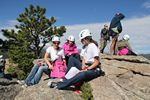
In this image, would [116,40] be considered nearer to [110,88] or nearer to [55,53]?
[55,53]

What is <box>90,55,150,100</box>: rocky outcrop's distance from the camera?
9.46 meters

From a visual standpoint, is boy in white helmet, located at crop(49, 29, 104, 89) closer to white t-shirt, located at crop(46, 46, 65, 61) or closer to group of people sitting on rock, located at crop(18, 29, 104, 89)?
group of people sitting on rock, located at crop(18, 29, 104, 89)

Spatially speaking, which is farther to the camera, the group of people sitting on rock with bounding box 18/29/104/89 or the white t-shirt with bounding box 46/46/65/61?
the white t-shirt with bounding box 46/46/65/61

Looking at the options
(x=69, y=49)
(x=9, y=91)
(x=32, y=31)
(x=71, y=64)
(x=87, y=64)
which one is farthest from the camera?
(x=32, y=31)

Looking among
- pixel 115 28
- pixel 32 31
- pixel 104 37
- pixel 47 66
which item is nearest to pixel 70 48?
pixel 47 66

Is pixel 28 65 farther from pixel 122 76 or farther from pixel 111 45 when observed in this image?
pixel 122 76

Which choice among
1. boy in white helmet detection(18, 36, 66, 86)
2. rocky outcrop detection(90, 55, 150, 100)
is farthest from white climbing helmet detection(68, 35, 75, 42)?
rocky outcrop detection(90, 55, 150, 100)

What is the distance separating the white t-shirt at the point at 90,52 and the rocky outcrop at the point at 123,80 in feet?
2.17

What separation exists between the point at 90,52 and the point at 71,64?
1.11 m

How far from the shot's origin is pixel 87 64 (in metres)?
10.3

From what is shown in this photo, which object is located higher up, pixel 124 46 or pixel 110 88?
pixel 124 46

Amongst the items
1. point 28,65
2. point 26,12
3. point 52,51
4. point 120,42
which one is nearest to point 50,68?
point 52,51

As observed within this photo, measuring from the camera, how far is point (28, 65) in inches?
1346

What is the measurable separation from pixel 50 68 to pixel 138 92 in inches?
125
